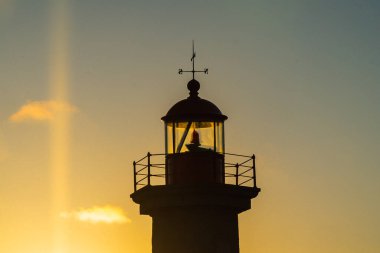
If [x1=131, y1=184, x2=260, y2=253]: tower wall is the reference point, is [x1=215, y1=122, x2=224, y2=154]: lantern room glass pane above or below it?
above

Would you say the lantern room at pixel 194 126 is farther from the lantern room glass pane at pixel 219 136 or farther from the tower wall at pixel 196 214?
the tower wall at pixel 196 214

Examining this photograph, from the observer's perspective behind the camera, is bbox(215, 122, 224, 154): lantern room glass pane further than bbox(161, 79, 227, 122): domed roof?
Yes

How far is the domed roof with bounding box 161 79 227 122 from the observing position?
85.7 feet

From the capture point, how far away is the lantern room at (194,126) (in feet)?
85.7

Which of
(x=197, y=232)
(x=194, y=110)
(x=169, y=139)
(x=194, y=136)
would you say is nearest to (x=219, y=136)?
(x=194, y=136)

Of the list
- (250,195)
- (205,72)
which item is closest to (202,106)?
(205,72)

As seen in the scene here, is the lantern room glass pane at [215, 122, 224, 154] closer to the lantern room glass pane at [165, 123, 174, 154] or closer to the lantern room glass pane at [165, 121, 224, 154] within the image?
the lantern room glass pane at [165, 121, 224, 154]

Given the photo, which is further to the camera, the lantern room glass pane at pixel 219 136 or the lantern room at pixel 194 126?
the lantern room glass pane at pixel 219 136

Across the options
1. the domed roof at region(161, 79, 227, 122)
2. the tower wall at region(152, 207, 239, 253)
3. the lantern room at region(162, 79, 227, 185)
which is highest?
the domed roof at region(161, 79, 227, 122)

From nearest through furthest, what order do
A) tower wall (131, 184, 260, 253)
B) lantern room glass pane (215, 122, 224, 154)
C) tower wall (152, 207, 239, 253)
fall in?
tower wall (131, 184, 260, 253) → tower wall (152, 207, 239, 253) → lantern room glass pane (215, 122, 224, 154)

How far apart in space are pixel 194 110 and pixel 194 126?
448 mm

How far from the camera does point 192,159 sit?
2567cm

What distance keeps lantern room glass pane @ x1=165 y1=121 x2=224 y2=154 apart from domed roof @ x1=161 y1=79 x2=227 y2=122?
0.60ft

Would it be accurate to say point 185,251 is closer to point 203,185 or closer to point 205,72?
point 203,185
